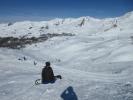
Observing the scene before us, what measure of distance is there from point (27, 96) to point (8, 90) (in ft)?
7.00

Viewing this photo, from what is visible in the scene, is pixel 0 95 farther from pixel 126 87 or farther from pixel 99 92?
pixel 126 87

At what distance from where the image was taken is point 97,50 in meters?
54.5

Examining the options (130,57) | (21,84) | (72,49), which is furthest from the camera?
(72,49)

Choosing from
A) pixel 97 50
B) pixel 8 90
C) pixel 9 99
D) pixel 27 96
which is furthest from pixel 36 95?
pixel 97 50

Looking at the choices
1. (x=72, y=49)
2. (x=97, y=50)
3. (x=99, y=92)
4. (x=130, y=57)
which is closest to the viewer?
(x=99, y=92)

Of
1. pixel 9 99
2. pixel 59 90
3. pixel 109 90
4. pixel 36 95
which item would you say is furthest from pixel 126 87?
pixel 9 99

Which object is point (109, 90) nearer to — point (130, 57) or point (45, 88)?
point (45, 88)

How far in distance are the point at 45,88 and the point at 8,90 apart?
7.38 feet

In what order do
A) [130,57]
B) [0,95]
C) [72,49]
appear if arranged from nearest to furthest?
[0,95]
[130,57]
[72,49]

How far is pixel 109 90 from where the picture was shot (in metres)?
13.4

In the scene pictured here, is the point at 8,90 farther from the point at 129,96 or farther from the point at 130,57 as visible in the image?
the point at 130,57

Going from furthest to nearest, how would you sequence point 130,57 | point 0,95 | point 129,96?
point 130,57
point 0,95
point 129,96

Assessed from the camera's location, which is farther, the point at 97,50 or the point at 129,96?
the point at 97,50

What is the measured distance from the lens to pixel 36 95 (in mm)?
13375
